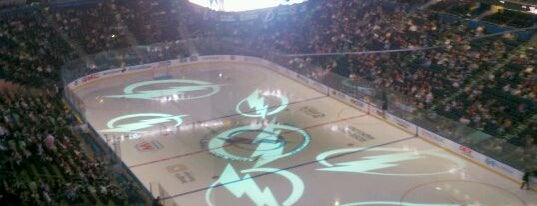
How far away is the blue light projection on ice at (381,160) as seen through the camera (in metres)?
22.1

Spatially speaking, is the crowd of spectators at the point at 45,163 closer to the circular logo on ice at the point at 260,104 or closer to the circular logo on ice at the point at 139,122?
the circular logo on ice at the point at 139,122

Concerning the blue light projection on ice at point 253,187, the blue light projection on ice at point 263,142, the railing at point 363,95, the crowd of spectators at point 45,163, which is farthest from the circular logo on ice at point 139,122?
the blue light projection on ice at point 253,187

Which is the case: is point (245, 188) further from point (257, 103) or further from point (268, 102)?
point (268, 102)

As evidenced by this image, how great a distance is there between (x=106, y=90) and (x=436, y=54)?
16746mm

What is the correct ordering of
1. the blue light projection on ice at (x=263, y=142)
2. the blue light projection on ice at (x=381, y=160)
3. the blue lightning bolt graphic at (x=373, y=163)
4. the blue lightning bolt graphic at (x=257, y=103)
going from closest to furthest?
the blue light projection on ice at (x=381, y=160) < the blue lightning bolt graphic at (x=373, y=163) < the blue light projection on ice at (x=263, y=142) < the blue lightning bolt graphic at (x=257, y=103)

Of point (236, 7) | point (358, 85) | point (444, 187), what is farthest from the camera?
point (236, 7)

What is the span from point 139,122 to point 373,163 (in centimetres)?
1076

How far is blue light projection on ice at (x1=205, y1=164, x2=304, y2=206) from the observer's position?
20047 millimetres

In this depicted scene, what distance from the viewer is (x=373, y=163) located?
22.7 meters

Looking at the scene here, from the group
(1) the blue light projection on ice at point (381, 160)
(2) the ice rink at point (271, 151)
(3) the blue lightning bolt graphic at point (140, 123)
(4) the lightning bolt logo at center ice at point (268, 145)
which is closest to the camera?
(2) the ice rink at point (271, 151)

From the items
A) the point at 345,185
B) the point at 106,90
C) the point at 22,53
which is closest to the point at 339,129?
the point at 345,185

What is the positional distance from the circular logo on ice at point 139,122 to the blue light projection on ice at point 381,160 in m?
7.57

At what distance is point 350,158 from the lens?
2323 centimetres

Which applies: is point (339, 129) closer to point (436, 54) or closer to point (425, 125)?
point (425, 125)
